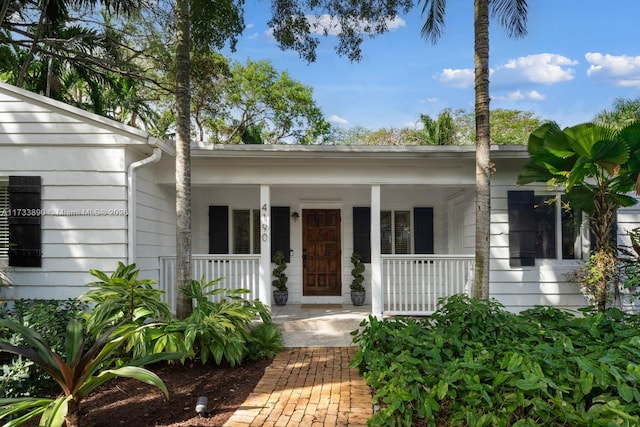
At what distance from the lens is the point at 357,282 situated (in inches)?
307

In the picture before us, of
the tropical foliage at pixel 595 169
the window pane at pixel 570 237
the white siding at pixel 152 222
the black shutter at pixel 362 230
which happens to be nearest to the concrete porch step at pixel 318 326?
the black shutter at pixel 362 230

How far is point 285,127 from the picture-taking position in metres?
22.2

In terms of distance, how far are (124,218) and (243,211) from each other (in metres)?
2.92

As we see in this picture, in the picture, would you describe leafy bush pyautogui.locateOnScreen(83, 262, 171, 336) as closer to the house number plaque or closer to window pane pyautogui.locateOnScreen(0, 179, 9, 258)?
the house number plaque

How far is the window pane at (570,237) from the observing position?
662 centimetres

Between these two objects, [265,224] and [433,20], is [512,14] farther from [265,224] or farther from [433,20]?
[265,224]

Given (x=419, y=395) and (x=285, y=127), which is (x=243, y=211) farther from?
(x=285, y=127)

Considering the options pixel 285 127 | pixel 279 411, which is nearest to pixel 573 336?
pixel 279 411

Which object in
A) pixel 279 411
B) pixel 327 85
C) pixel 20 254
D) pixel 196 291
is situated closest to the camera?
pixel 279 411

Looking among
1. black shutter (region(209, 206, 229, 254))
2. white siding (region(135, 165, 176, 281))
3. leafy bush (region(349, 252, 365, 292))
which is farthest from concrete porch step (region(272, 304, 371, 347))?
white siding (region(135, 165, 176, 281))

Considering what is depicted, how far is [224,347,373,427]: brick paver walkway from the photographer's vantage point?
3.20 metres

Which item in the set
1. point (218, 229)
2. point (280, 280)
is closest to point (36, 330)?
point (218, 229)

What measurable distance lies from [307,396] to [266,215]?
317 centimetres

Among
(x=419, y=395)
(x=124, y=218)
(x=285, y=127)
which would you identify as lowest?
(x=419, y=395)
